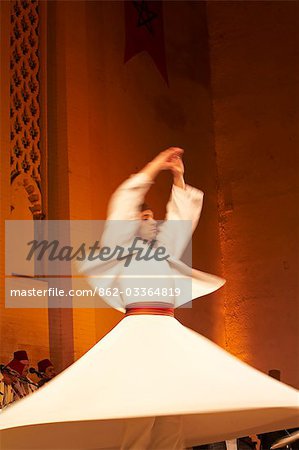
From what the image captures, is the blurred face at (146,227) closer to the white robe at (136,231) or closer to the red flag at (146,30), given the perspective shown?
the white robe at (136,231)

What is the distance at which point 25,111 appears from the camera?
8367 mm

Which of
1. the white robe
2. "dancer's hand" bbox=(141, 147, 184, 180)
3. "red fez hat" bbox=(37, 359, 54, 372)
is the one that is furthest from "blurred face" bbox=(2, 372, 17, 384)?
"dancer's hand" bbox=(141, 147, 184, 180)

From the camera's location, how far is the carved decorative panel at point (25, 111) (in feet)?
26.7

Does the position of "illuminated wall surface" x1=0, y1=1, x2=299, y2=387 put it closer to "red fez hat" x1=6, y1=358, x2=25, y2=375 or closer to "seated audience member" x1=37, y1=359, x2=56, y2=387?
"seated audience member" x1=37, y1=359, x2=56, y2=387

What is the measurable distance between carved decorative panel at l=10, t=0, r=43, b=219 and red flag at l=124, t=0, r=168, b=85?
4.78 feet

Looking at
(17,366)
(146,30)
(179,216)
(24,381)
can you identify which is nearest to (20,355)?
(17,366)

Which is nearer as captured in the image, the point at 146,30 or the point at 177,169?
the point at 177,169

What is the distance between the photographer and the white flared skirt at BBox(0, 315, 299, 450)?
321 centimetres

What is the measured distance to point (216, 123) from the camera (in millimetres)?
10906

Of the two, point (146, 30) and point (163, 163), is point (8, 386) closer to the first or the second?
point (163, 163)

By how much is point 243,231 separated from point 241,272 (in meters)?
0.53

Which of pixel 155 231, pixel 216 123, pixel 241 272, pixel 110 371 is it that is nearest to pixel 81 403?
pixel 110 371

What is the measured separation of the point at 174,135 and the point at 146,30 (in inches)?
52.1

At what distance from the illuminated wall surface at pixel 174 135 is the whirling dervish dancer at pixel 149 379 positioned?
12.6 feet
